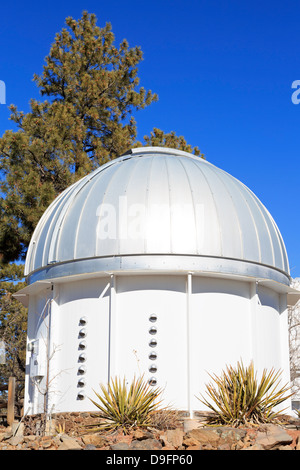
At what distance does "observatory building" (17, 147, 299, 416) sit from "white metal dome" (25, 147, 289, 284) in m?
0.02

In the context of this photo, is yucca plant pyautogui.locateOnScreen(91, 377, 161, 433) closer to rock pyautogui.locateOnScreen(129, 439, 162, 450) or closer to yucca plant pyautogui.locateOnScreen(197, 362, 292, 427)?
rock pyautogui.locateOnScreen(129, 439, 162, 450)

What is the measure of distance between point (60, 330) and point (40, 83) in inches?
593

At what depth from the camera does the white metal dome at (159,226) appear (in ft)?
45.8

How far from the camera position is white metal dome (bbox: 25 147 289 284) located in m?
13.9

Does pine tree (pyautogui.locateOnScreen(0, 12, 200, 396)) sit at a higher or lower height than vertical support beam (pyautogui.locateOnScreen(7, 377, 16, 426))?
higher

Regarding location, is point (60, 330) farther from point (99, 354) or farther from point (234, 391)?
point (234, 391)

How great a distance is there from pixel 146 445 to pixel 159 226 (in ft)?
17.9

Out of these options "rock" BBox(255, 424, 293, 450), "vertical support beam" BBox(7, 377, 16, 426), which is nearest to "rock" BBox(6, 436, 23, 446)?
"rock" BBox(255, 424, 293, 450)

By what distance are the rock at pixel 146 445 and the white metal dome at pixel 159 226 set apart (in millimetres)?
4561

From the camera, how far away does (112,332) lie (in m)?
13.7

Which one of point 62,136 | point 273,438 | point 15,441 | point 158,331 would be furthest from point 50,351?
point 62,136

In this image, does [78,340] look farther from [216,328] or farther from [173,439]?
[173,439]

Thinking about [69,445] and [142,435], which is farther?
[142,435]
